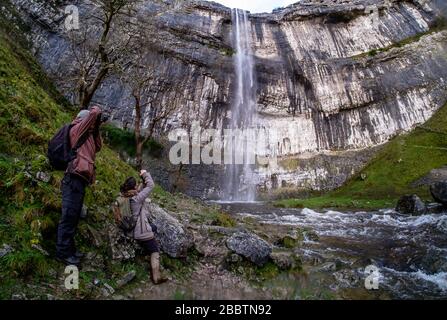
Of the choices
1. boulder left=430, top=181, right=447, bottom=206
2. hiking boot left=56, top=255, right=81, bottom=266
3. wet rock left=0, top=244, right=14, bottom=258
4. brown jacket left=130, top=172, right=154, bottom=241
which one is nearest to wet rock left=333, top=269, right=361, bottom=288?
brown jacket left=130, top=172, right=154, bottom=241

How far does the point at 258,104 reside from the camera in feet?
149

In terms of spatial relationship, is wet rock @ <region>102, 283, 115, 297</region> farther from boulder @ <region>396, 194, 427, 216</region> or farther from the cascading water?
the cascading water

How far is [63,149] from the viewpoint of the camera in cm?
759

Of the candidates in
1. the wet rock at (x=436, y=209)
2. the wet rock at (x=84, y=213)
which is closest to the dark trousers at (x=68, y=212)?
the wet rock at (x=84, y=213)

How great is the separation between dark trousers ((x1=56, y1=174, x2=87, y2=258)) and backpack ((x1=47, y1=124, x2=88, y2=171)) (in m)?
0.31

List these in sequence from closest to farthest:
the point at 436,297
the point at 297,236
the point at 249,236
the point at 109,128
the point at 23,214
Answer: the point at 23,214 < the point at 436,297 < the point at 249,236 < the point at 297,236 < the point at 109,128

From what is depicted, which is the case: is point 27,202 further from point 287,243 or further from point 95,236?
point 287,243

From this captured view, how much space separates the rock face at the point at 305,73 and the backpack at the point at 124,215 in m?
30.4

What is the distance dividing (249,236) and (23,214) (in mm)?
5735

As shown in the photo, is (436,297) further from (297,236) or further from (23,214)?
(23,214)

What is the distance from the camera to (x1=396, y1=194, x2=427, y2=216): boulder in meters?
24.2

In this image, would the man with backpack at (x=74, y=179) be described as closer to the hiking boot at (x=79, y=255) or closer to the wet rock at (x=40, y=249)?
the hiking boot at (x=79, y=255)
